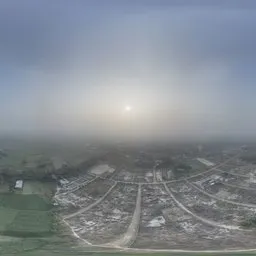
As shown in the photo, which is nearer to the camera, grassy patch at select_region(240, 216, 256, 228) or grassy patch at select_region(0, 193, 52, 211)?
grassy patch at select_region(240, 216, 256, 228)

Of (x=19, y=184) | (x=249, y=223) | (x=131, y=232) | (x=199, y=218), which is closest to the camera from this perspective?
(x=131, y=232)

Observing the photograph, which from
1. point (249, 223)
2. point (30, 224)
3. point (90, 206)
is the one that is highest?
point (90, 206)

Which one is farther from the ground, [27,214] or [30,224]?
[27,214]

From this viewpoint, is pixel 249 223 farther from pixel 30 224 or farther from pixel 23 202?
pixel 23 202

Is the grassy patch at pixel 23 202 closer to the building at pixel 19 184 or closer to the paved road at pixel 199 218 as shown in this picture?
the building at pixel 19 184

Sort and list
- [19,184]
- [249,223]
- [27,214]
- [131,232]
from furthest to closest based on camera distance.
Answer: [19,184]
[249,223]
[27,214]
[131,232]

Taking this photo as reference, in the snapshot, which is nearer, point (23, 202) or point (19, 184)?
point (23, 202)

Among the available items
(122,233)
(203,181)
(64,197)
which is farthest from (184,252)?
(64,197)

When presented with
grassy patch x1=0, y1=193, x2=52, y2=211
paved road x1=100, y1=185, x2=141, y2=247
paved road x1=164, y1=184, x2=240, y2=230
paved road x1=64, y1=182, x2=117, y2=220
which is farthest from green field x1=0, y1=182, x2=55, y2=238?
A: paved road x1=164, y1=184, x2=240, y2=230

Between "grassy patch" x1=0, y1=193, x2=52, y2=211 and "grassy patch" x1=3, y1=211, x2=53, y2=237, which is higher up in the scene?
"grassy patch" x1=0, y1=193, x2=52, y2=211

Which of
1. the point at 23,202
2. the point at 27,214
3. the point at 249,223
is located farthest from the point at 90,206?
the point at 249,223

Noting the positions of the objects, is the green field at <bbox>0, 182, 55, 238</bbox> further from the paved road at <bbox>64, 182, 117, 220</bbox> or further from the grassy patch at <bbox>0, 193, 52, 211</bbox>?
the paved road at <bbox>64, 182, 117, 220</bbox>

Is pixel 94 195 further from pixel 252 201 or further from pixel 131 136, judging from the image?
pixel 252 201
